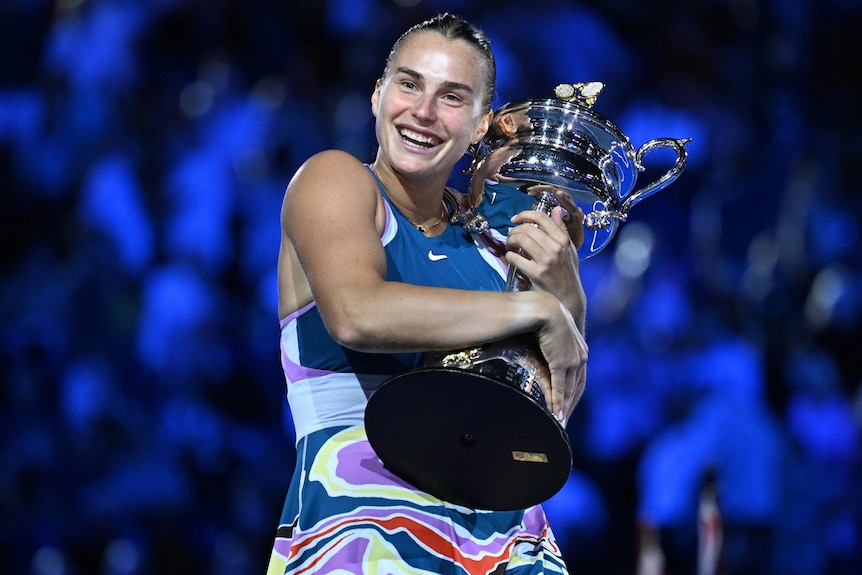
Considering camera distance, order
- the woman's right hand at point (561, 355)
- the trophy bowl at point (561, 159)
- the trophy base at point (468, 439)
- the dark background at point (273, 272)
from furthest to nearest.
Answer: the dark background at point (273, 272) < the trophy bowl at point (561, 159) < the woman's right hand at point (561, 355) < the trophy base at point (468, 439)

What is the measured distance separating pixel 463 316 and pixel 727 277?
2.71 metres

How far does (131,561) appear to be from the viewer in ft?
11.5

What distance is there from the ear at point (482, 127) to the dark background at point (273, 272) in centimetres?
204

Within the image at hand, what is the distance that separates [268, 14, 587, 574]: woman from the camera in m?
1.31

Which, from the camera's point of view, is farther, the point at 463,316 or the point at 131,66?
the point at 131,66

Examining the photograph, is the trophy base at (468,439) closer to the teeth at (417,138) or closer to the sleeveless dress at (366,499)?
the sleeveless dress at (366,499)

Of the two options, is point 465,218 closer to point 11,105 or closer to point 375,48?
point 375,48

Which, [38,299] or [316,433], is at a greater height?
[316,433]

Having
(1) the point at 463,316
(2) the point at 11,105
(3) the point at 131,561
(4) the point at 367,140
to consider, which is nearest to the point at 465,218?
(1) the point at 463,316

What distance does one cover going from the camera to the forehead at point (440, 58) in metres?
1.52

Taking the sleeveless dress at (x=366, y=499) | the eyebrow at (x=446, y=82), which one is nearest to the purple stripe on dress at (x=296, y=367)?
the sleeveless dress at (x=366, y=499)

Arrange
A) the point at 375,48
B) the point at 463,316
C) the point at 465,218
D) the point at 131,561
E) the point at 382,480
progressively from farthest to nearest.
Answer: the point at 375,48 < the point at 131,561 < the point at 465,218 < the point at 382,480 < the point at 463,316

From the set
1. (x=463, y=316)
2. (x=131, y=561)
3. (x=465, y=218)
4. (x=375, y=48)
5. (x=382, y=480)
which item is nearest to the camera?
(x=463, y=316)

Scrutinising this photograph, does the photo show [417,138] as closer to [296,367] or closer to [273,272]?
[296,367]
